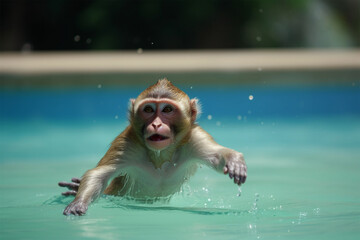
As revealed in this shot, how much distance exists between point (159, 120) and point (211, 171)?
6.81ft

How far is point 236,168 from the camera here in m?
3.19

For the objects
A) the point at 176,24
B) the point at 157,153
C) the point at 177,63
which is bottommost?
the point at 157,153

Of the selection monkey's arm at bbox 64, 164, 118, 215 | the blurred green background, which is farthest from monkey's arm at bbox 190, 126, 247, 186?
the blurred green background

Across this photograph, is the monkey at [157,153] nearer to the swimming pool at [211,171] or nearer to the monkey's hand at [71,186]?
the swimming pool at [211,171]

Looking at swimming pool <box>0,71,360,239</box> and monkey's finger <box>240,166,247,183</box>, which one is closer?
swimming pool <box>0,71,360,239</box>

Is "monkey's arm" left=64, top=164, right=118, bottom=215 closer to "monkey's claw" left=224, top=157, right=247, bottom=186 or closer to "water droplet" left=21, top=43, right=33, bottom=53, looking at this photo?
"monkey's claw" left=224, top=157, right=247, bottom=186

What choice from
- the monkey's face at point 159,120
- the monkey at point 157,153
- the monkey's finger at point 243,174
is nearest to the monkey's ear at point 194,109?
the monkey at point 157,153

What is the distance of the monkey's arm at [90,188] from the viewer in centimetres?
328

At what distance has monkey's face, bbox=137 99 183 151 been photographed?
330 cm

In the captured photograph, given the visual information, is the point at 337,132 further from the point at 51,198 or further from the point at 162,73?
the point at 51,198

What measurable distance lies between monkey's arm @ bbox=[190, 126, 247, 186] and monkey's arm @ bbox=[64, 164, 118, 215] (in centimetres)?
45

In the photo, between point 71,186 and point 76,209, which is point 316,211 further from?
point 71,186

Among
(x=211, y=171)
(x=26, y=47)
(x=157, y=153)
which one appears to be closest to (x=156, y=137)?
(x=157, y=153)

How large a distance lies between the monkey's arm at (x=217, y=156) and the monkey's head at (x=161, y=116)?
0.08 m
